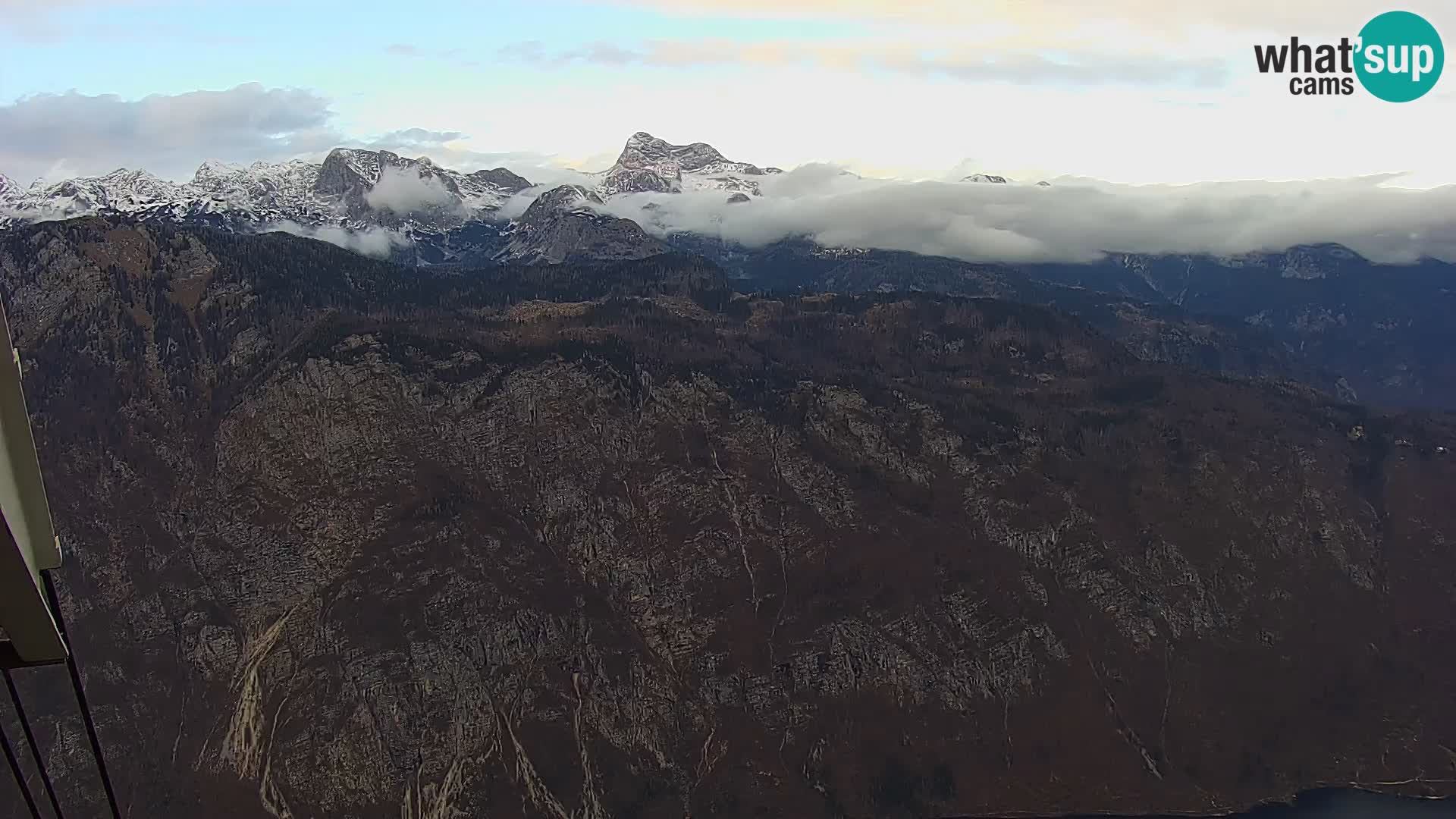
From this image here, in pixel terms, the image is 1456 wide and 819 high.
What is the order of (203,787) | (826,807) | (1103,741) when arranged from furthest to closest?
(1103,741), (826,807), (203,787)

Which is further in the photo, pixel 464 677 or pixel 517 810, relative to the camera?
pixel 464 677

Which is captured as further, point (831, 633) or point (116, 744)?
point (831, 633)

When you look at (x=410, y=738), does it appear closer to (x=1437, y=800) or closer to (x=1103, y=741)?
(x=1103, y=741)

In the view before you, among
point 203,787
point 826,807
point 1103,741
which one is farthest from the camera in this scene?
point 1103,741

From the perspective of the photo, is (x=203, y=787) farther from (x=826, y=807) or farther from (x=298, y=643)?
(x=826, y=807)

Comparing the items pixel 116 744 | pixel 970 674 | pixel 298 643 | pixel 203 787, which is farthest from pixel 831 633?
pixel 116 744

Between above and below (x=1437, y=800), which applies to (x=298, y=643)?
above

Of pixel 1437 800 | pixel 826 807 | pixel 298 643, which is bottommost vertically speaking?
pixel 1437 800

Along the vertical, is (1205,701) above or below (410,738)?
below

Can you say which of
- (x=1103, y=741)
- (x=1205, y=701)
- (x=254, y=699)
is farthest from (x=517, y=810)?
(x=1205, y=701)
